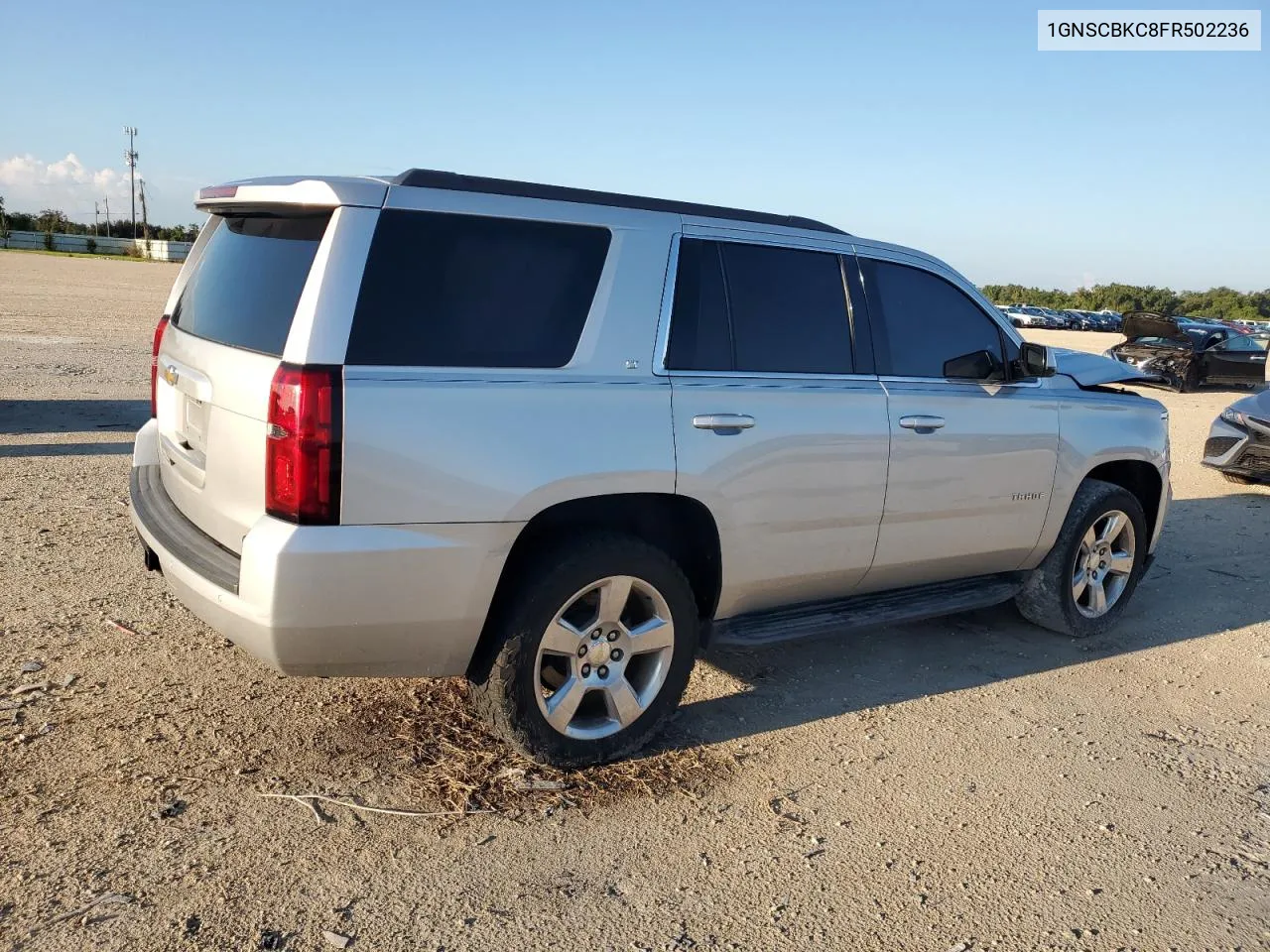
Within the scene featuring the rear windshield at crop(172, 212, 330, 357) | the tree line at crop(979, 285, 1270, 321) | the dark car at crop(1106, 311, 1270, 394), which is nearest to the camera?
the rear windshield at crop(172, 212, 330, 357)

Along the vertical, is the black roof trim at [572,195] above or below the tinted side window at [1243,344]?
above

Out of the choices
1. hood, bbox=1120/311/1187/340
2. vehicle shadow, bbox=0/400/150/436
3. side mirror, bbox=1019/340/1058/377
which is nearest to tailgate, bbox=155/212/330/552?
side mirror, bbox=1019/340/1058/377

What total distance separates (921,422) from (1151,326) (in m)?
19.9

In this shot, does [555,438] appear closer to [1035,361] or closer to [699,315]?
[699,315]

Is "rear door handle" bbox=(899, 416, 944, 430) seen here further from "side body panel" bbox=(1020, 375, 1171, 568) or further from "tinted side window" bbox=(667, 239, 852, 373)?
"side body panel" bbox=(1020, 375, 1171, 568)

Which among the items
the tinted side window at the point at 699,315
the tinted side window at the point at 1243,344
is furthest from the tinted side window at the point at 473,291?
the tinted side window at the point at 1243,344

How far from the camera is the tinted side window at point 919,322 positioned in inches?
179

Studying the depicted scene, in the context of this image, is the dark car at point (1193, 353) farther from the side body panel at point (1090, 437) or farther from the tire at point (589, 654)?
the tire at point (589, 654)

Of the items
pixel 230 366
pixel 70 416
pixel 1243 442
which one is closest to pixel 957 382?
pixel 230 366

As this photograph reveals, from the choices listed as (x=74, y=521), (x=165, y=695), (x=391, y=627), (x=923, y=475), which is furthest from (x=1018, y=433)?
(x=74, y=521)

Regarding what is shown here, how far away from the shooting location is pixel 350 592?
313 centimetres

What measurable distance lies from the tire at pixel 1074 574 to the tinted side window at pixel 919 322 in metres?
1.01

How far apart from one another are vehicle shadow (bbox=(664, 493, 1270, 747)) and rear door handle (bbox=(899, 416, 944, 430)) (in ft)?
3.94

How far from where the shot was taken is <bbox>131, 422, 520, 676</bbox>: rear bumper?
307 centimetres
